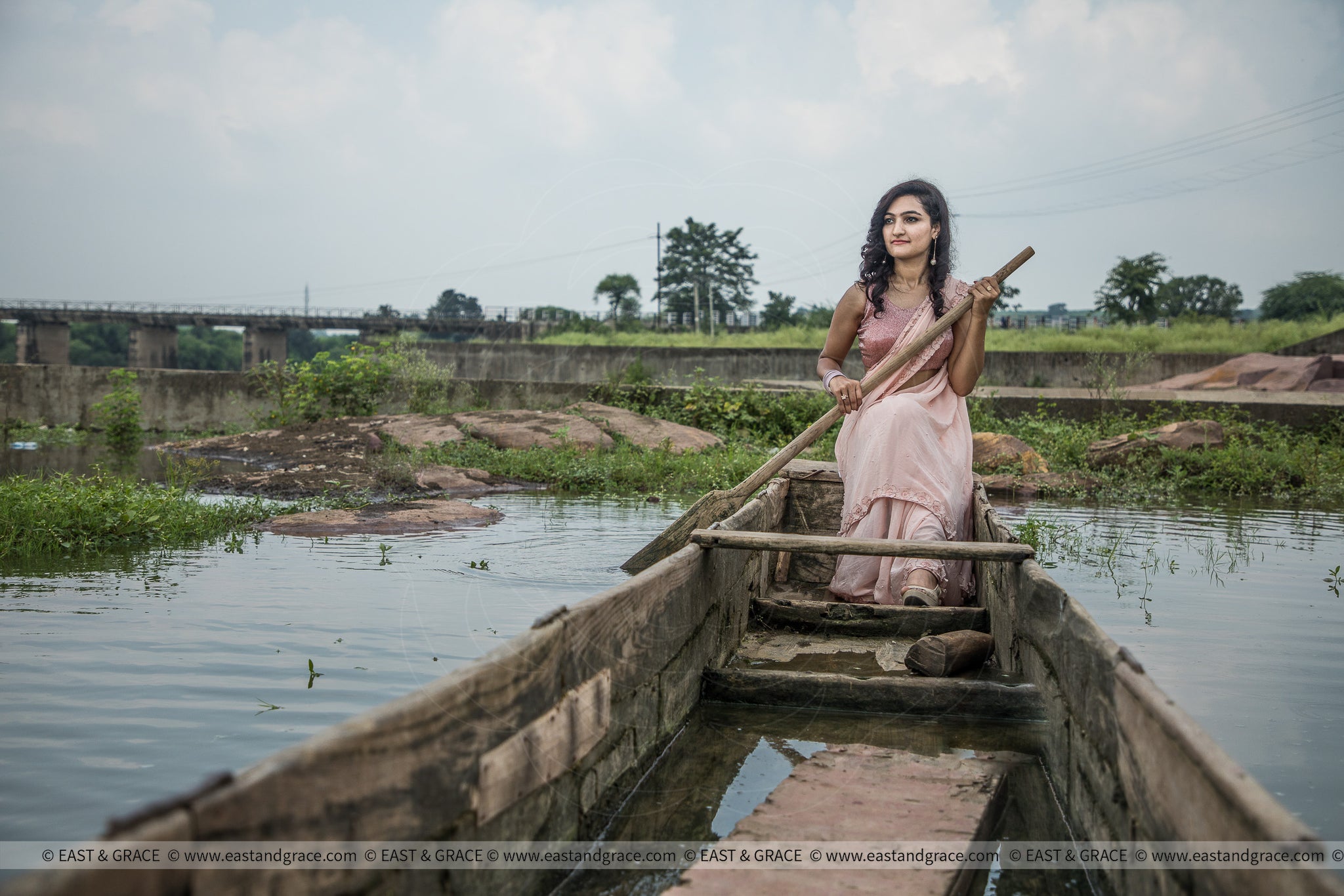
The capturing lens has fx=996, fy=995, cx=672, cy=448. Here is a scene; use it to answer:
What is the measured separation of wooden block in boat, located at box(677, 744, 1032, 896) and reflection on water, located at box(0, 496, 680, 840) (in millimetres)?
1276

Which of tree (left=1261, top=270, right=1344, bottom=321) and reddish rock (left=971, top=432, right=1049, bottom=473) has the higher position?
tree (left=1261, top=270, right=1344, bottom=321)

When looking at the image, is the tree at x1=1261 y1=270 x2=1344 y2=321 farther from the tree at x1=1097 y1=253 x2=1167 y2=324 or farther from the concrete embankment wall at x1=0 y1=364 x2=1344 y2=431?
the concrete embankment wall at x1=0 y1=364 x2=1344 y2=431

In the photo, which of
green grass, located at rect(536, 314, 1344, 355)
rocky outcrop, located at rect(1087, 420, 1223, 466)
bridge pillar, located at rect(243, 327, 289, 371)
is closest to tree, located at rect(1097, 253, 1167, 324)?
green grass, located at rect(536, 314, 1344, 355)

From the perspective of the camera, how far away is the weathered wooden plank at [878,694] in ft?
8.78

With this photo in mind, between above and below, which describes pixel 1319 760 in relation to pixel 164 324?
below

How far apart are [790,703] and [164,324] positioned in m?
52.1

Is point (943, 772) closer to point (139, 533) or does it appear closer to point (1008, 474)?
point (139, 533)

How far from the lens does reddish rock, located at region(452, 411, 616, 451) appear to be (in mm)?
9930

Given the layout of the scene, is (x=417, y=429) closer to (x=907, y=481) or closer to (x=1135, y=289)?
(x=907, y=481)

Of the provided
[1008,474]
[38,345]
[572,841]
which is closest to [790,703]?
[572,841]

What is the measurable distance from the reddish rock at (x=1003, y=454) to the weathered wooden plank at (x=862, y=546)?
6.37 metres

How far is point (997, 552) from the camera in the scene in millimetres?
2766

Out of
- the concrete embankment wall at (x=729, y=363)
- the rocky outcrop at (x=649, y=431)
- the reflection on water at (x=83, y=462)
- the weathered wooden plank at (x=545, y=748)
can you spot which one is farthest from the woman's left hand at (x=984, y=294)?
the concrete embankment wall at (x=729, y=363)

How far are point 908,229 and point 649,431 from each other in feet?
21.8
